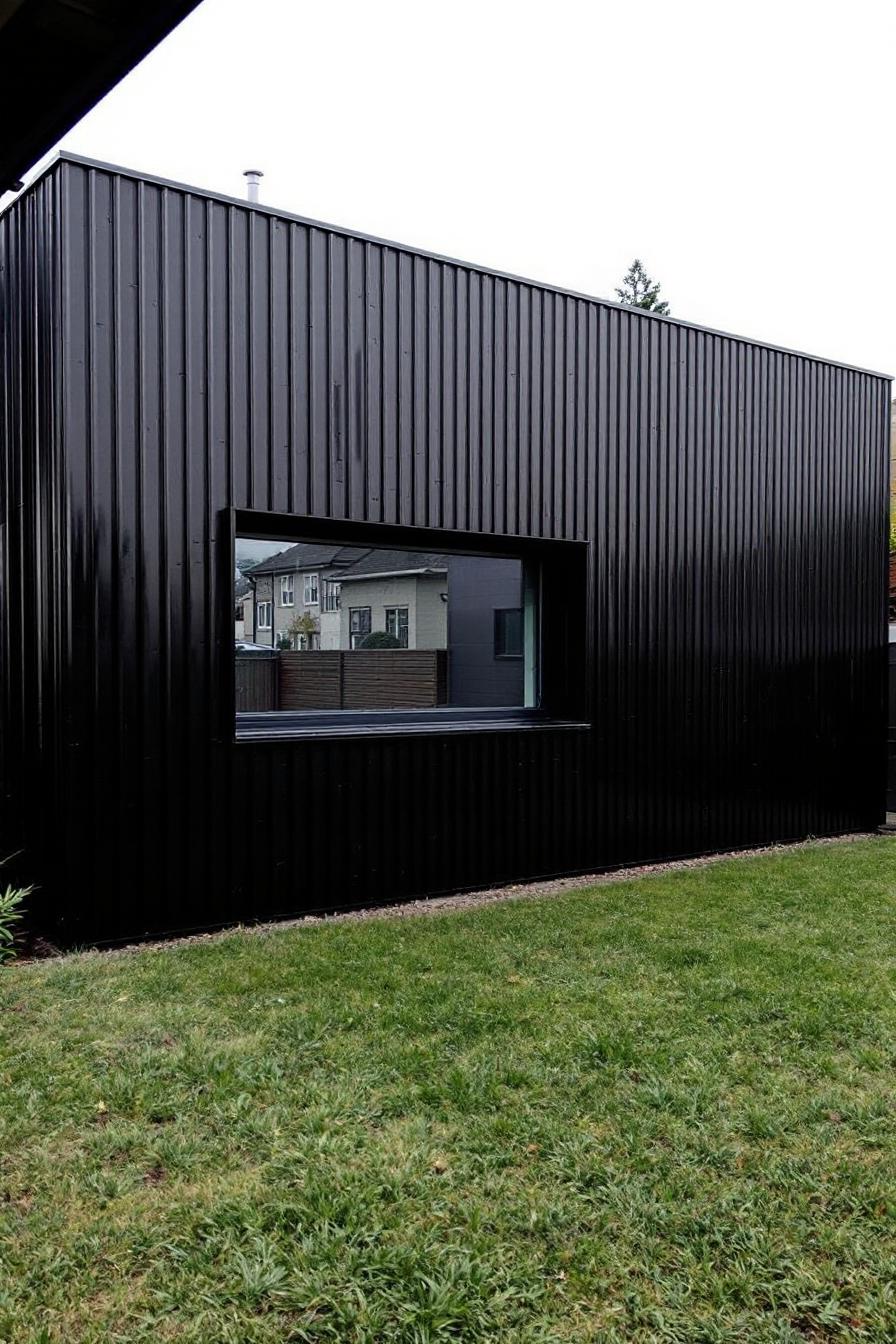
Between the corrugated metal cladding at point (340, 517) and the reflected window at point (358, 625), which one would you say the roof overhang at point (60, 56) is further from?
the reflected window at point (358, 625)

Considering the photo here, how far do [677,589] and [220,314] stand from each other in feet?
12.4

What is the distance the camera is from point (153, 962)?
165 inches

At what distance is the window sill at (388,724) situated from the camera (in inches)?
202

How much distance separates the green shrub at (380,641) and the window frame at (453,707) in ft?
1.35

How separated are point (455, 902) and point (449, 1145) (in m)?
3.05

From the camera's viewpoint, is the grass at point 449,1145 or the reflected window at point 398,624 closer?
the grass at point 449,1145

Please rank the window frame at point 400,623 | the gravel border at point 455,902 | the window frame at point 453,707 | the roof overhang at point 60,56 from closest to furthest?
the roof overhang at point 60,56, the gravel border at point 455,902, the window frame at point 453,707, the window frame at point 400,623

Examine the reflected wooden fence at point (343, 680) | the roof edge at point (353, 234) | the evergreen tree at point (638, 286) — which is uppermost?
the evergreen tree at point (638, 286)

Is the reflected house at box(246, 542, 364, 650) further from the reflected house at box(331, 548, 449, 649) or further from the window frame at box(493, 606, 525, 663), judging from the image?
the window frame at box(493, 606, 525, 663)

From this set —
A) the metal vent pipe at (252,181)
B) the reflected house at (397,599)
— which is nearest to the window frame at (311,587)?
the reflected house at (397,599)

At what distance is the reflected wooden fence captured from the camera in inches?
205

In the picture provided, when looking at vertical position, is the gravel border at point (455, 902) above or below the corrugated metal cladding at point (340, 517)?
below

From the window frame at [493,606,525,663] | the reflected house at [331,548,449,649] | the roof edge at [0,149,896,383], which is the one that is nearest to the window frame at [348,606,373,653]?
the reflected house at [331,548,449,649]

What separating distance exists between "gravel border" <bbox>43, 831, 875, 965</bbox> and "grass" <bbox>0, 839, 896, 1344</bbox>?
1.02ft
